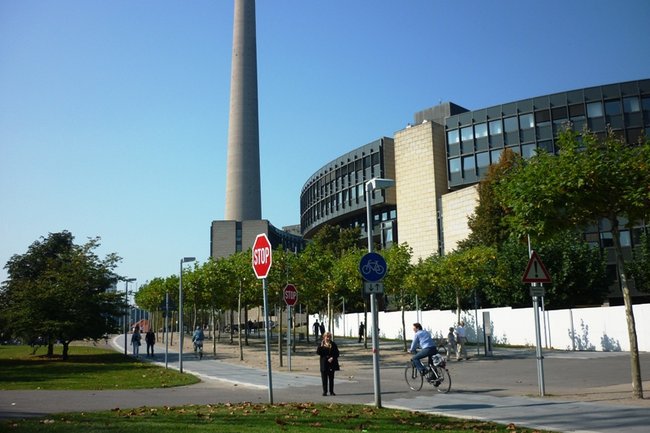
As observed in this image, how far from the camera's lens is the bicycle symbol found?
12602 mm

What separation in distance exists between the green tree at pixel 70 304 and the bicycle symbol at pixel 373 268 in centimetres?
2553

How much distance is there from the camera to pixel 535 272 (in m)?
15.0

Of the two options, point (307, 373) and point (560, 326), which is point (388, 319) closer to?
point (560, 326)

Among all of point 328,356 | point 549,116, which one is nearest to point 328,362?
point 328,356

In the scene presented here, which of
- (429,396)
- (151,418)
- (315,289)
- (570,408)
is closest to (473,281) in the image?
(315,289)

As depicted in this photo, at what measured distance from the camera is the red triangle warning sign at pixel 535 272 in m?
14.8

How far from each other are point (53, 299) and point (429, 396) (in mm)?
26051

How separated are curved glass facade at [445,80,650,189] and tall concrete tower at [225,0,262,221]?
44430 mm

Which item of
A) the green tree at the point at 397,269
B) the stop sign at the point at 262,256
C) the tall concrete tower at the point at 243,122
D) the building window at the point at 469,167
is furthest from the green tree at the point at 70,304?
the tall concrete tower at the point at 243,122

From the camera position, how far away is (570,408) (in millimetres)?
12109

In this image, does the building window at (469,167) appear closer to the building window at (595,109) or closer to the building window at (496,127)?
the building window at (496,127)

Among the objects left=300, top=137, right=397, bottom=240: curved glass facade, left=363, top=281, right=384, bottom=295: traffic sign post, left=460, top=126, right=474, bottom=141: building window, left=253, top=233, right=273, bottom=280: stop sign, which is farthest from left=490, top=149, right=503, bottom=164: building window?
left=253, top=233, right=273, bottom=280: stop sign

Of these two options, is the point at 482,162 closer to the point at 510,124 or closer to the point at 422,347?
the point at 510,124

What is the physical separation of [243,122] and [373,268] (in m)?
94.7
